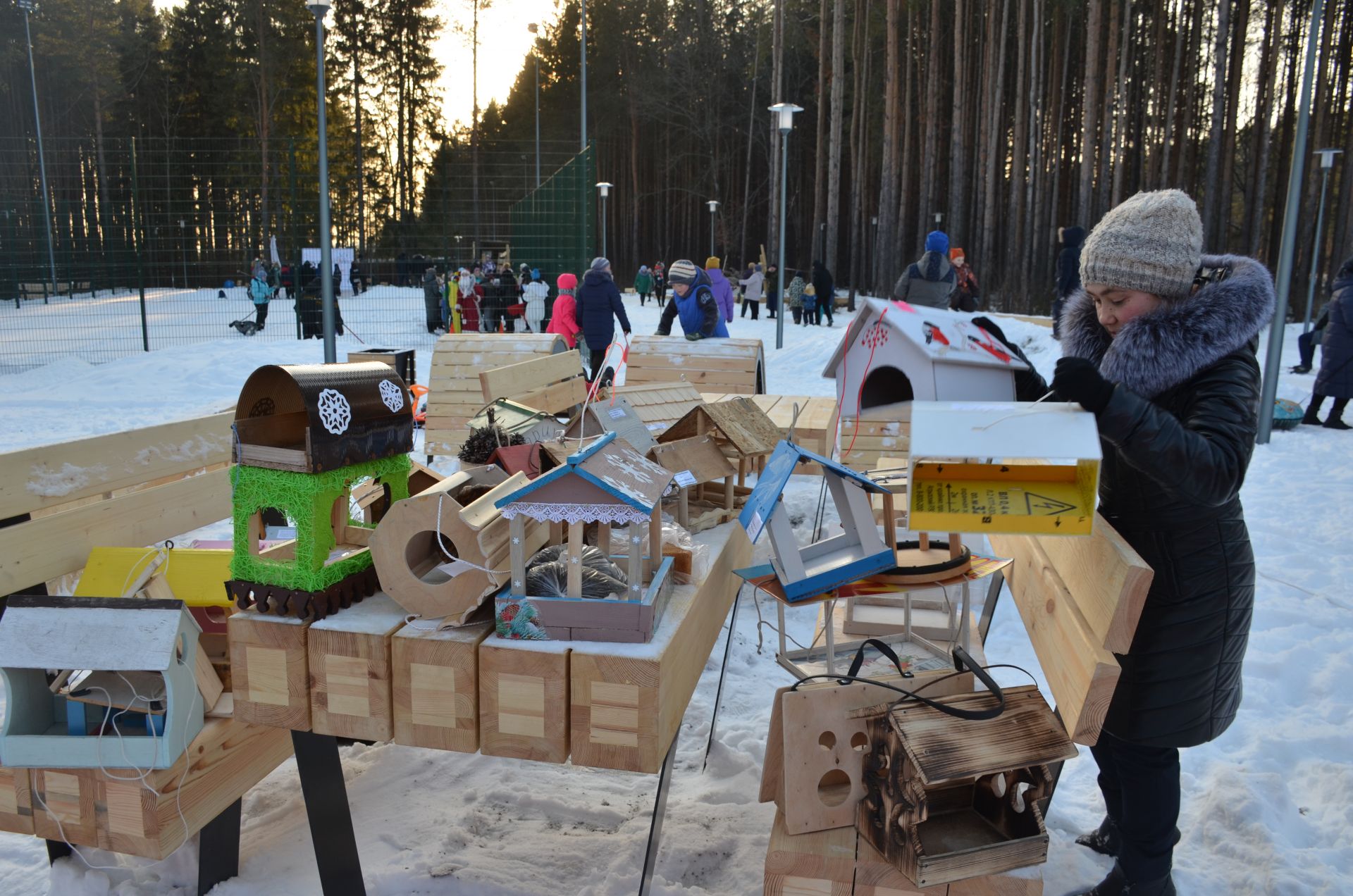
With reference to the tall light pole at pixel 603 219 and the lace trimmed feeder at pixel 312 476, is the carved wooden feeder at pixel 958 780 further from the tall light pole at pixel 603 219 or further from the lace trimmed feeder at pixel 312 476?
the tall light pole at pixel 603 219

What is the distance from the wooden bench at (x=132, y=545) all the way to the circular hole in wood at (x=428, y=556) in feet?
2.38

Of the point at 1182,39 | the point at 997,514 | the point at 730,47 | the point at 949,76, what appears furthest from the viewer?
the point at 730,47

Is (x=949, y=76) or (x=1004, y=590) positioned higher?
(x=949, y=76)

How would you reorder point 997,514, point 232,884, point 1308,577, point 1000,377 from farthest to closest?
point 1308,577 < point 232,884 < point 1000,377 < point 997,514

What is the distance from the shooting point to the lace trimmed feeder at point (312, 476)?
6.59ft

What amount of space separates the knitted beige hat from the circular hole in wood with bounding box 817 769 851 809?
4.26ft

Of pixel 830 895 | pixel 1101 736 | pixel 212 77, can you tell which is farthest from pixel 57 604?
pixel 212 77

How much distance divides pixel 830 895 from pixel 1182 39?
86.8 ft

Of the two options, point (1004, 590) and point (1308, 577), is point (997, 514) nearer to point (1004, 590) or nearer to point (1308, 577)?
point (1004, 590)

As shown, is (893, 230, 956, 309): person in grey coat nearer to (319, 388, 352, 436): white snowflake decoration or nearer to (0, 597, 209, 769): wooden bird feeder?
(319, 388, 352, 436): white snowflake decoration

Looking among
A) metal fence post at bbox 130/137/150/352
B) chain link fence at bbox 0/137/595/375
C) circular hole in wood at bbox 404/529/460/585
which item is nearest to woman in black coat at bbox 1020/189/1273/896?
circular hole in wood at bbox 404/529/460/585

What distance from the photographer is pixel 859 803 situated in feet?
6.55

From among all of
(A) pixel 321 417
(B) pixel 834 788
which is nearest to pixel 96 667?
(A) pixel 321 417

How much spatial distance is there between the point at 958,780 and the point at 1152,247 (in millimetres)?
1253
